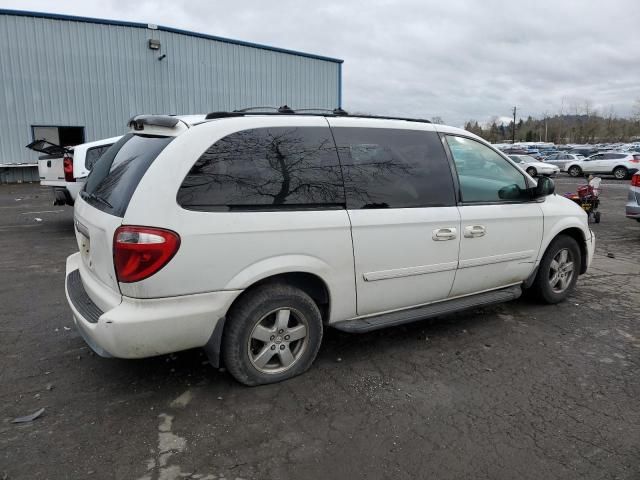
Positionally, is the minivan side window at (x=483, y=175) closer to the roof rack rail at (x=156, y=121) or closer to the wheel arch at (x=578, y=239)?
the wheel arch at (x=578, y=239)

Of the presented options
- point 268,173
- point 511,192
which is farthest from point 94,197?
point 511,192

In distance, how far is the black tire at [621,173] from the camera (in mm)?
28250

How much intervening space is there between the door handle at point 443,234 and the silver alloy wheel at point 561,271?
64.2 inches

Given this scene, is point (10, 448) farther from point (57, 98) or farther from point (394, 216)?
point (57, 98)

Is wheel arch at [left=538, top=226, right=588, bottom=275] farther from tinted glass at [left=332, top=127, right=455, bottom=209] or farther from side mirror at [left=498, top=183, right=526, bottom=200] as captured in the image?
tinted glass at [left=332, top=127, right=455, bottom=209]

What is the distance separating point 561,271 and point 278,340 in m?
3.27

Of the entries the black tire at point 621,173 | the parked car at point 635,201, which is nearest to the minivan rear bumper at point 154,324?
the parked car at point 635,201

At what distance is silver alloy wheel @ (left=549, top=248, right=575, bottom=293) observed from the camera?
15.9 feet

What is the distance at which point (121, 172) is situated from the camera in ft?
10.3

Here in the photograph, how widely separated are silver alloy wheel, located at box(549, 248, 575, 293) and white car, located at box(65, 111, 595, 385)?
973 millimetres

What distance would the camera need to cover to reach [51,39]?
19.4 m

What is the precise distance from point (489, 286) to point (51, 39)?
21356 millimetres

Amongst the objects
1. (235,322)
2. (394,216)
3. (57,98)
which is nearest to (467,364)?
(394,216)

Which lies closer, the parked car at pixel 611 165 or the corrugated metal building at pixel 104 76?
the corrugated metal building at pixel 104 76
